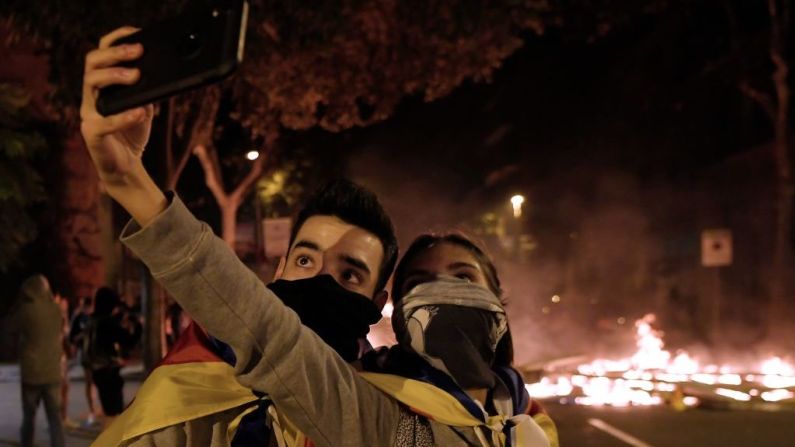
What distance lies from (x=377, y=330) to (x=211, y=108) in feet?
44.4

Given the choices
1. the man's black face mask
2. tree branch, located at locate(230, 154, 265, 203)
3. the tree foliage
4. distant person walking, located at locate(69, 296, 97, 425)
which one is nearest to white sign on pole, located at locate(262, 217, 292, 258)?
distant person walking, located at locate(69, 296, 97, 425)

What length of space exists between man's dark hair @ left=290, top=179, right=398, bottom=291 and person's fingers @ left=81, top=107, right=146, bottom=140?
907 millimetres

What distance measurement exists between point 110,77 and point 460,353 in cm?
103

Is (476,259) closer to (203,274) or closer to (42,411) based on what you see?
(203,274)

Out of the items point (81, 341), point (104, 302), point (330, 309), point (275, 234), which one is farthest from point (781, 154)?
point (330, 309)

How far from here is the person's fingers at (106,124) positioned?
1478 mm

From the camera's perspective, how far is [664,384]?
1534 cm

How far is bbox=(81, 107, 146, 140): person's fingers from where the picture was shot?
148cm

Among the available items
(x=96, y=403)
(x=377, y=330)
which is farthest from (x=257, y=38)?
(x=377, y=330)

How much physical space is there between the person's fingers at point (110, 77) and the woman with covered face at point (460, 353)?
2.84ft

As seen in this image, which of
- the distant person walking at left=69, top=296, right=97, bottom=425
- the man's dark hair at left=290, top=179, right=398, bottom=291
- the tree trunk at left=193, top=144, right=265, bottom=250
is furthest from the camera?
the tree trunk at left=193, top=144, right=265, bottom=250

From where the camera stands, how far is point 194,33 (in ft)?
4.76

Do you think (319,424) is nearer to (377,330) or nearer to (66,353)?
(377,330)

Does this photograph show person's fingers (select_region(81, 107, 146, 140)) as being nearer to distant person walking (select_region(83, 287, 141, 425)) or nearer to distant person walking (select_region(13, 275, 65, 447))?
distant person walking (select_region(13, 275, 65, 447))
